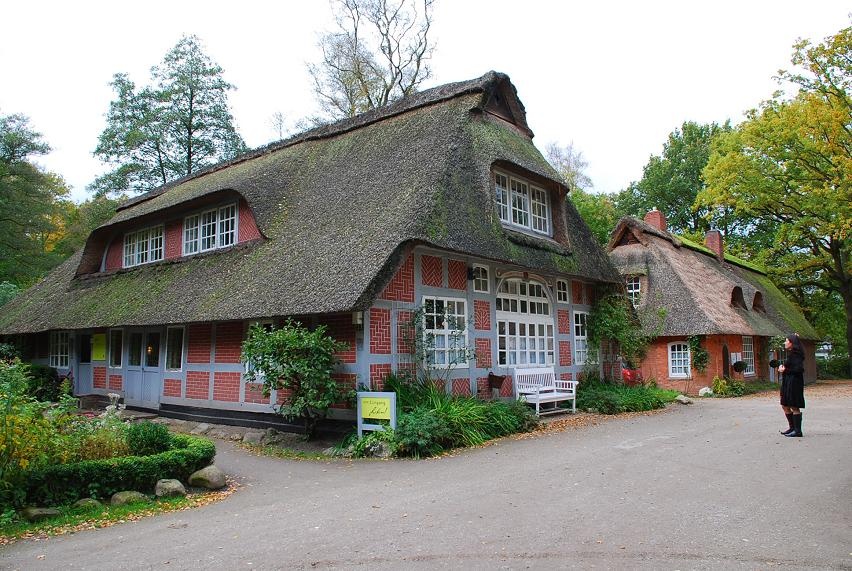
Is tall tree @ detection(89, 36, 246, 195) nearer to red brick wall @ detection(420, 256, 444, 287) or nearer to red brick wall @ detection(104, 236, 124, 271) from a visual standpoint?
red brick wall @ detection(104, 236, 124, 271)

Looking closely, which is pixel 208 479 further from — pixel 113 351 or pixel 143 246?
pixel 143 246

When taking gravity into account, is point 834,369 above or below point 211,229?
below

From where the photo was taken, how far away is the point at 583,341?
1756cm

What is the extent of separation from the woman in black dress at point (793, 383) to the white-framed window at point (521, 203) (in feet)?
20.9

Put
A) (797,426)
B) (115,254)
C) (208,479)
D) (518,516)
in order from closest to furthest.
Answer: (518,516) → (208,479) → (797,426) → (115,254)

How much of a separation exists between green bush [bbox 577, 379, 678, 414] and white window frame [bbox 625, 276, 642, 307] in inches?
268

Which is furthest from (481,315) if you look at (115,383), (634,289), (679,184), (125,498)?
(679,184)

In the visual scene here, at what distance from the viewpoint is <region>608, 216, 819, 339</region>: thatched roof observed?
22094 mm

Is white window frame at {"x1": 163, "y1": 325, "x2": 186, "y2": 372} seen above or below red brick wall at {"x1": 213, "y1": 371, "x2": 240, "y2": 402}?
above

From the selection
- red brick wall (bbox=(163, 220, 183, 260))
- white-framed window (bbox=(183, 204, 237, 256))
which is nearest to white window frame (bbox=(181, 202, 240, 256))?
white-framed window (bbox=(183, 204, 237, 256))

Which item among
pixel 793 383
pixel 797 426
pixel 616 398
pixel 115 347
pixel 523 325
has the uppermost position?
pixel 523 325

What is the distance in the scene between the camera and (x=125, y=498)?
24.4ft

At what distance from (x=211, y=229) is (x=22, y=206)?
18.7m

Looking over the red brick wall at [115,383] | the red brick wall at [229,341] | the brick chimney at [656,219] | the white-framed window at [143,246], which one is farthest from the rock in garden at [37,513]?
the brick chimney at [656,219]
